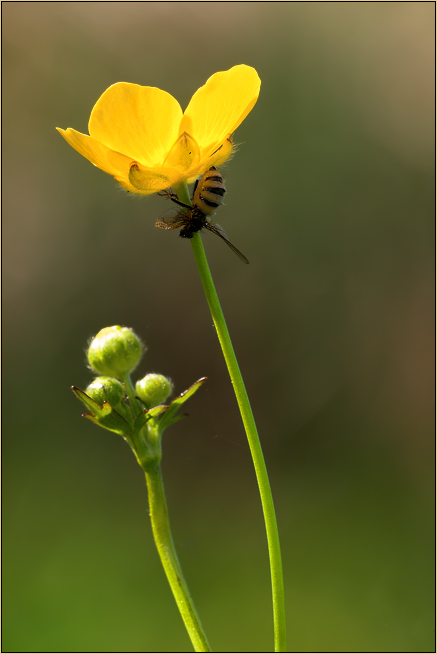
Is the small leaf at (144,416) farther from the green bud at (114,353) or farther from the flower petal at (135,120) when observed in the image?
the flower petal at (135,120)

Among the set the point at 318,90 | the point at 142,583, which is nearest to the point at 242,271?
the point at 318,90

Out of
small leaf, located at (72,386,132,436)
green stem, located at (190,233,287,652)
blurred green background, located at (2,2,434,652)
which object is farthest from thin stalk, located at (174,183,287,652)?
blurred green background, located at (2,2,434,652)

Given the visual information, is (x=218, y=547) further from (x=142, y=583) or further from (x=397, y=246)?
(x=397, y=246)

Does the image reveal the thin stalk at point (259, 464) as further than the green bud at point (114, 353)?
No

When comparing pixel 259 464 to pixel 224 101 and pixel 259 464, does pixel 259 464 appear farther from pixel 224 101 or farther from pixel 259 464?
pixel 224 101

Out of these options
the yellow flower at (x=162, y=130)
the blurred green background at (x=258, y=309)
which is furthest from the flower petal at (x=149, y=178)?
the blurred green background at (x=258, y=309)
